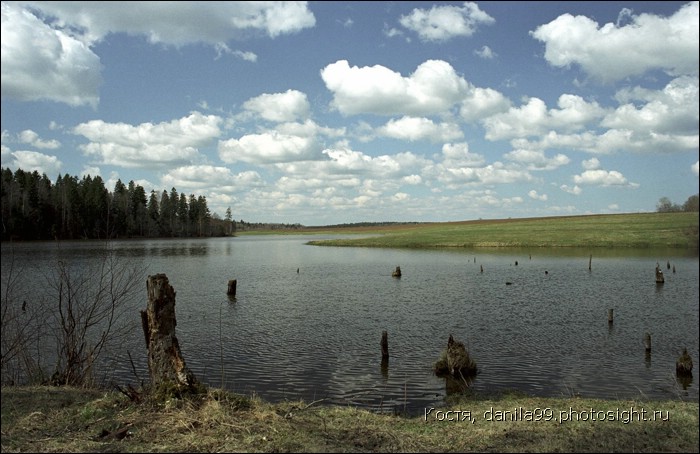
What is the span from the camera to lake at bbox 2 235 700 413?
14.3 meters

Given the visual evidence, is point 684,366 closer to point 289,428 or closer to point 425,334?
point 425,334

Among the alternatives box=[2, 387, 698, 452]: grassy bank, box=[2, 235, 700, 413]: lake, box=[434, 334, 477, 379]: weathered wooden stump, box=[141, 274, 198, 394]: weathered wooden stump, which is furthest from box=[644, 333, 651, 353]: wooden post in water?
box=[141, 274, 198, 394]: weathered wooden stump

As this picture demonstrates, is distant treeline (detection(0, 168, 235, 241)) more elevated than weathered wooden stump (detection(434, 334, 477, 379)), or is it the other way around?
distant treeline (detection(0, 168, 235, 241))

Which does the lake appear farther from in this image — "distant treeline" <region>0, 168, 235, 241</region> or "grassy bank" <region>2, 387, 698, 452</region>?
"distant treeline" <region>0, 168, 235, 241</region>

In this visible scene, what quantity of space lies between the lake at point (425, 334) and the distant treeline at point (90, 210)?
18332 millimetres

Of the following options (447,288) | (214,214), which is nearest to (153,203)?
(214,214)

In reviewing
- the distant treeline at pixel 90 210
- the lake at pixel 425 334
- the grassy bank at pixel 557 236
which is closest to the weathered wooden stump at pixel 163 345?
the lake at pixel 425 334

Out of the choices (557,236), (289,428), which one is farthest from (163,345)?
(557,236)

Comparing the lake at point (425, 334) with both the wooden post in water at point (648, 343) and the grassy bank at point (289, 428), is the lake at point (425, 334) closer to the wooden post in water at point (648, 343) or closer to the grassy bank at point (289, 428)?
the wooden post in water at point (648, 343)

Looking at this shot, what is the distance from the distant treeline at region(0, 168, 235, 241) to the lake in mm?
18332

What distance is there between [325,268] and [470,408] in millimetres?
45524

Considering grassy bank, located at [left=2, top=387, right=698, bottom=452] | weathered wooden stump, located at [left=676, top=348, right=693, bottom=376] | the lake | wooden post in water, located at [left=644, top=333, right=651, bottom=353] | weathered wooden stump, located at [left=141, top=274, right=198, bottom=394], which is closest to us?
grassy bank, located at [left=2, top=387, right=698, bottom=452]

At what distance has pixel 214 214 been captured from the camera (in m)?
192

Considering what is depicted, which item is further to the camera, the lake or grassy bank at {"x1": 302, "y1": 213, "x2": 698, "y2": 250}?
grassy bank at {"x1": 302, "y1": 213, "x2": 698, "y2": 250}
